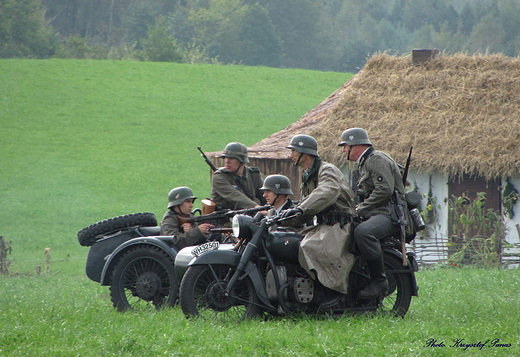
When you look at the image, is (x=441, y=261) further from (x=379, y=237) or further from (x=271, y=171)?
(x=379, y=237)

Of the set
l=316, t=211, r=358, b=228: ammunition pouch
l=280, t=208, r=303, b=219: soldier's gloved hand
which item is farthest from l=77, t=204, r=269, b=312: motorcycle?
l=316, t=211, r=358, b=228: ammunition pouch

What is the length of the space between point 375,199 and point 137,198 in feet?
71.7

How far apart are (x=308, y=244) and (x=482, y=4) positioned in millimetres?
83697

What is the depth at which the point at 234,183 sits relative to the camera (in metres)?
9.01

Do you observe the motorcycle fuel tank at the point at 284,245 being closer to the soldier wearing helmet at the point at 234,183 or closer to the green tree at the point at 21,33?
the soldier wearing helmet at the point at 234,183

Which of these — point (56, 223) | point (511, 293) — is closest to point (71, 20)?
point (56, 223)

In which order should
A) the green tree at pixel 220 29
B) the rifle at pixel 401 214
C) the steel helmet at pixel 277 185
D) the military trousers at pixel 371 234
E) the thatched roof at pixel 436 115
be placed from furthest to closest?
the green tree at pixel 220 29
the thatched roof at pixel 436 115
the steel helmet at pixel 277 185
the rifle at pixel 401 214
the military trousers at pixel 371 234

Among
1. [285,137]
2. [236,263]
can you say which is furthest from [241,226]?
[285,137]

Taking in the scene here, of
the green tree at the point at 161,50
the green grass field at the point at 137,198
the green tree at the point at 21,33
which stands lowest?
the green grass field at the point at 137,198

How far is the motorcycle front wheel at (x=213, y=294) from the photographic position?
6742mm

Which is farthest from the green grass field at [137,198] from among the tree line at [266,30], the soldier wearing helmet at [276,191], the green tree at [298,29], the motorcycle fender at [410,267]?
the green tree at [298,29]

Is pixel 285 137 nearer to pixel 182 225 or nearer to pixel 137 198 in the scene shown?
pixel 182 225

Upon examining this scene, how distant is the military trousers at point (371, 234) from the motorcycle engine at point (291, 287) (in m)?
0.63

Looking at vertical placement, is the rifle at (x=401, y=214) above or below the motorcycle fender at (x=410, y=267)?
above
